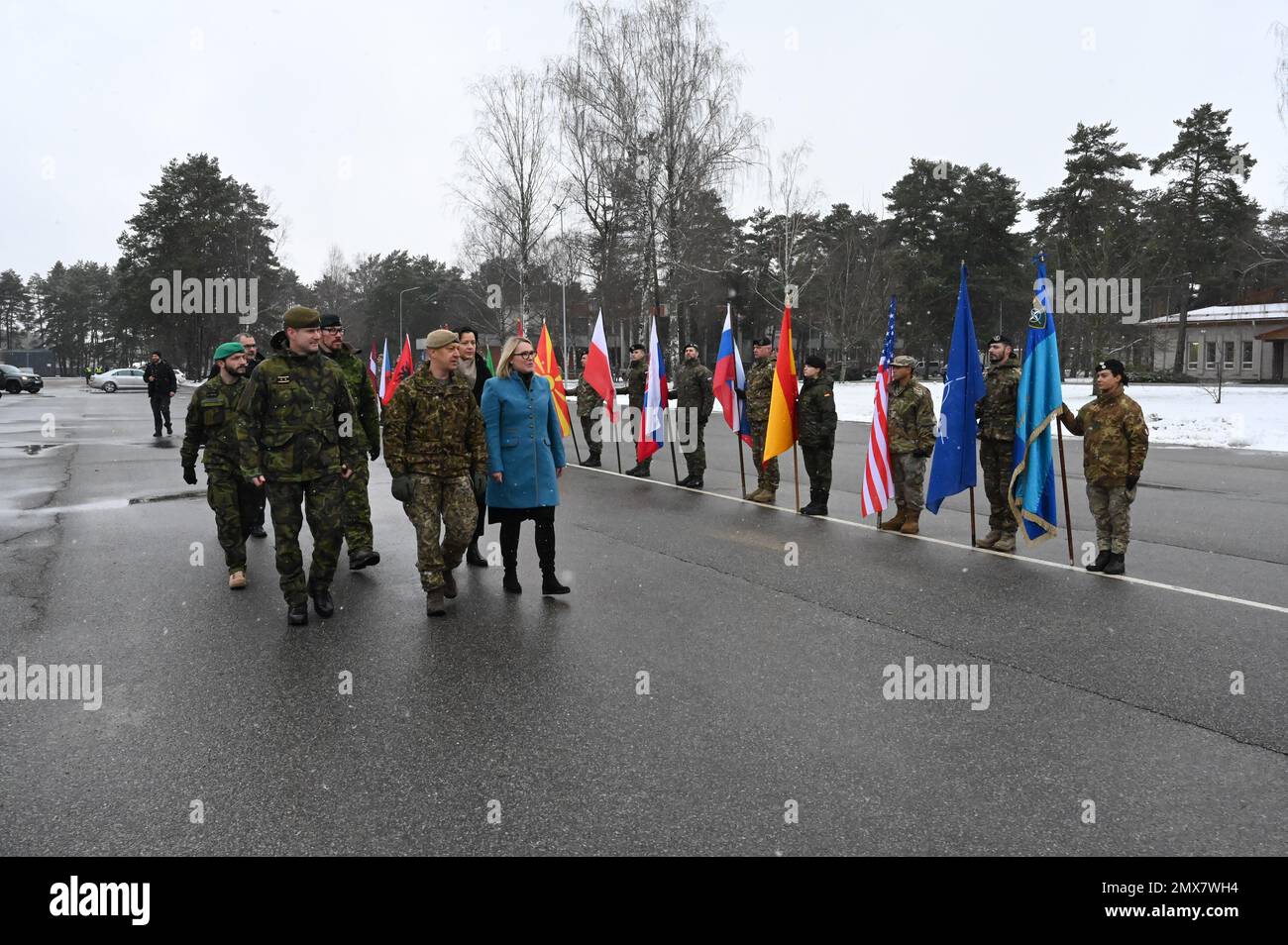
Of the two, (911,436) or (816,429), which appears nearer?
(911,436)

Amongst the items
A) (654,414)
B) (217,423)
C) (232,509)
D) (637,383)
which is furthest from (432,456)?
(637,383)

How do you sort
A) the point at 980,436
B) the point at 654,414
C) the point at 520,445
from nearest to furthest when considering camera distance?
the point at 520,445 → the point at 980,436 → the point at 654,414

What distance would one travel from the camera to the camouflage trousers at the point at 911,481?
32.3ft

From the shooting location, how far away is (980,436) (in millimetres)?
9281

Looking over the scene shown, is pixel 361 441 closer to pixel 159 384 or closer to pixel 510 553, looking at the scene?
pixel 510 553

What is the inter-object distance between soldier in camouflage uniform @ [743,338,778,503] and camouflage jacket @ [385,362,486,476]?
20.0 feet

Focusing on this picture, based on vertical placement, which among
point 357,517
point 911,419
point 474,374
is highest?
point 474,374

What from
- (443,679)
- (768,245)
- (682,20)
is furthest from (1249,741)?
(768,245)

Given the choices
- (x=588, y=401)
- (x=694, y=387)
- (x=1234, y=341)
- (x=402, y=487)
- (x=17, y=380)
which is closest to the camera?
(x=402, y=487)

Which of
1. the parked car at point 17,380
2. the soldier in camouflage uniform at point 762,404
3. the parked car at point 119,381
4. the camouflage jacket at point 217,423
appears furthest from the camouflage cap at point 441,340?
the parked car at point 119,381

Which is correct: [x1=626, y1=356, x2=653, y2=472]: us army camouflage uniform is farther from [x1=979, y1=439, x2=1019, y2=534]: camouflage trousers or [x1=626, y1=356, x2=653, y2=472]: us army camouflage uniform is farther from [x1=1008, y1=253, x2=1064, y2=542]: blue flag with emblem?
[x1=1008, y1=253, x2=1064, y2=542]: blue flag with emblem

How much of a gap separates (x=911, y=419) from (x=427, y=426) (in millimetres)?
5452

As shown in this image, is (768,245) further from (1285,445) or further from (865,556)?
(865,556)

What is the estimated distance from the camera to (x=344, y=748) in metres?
4.23
